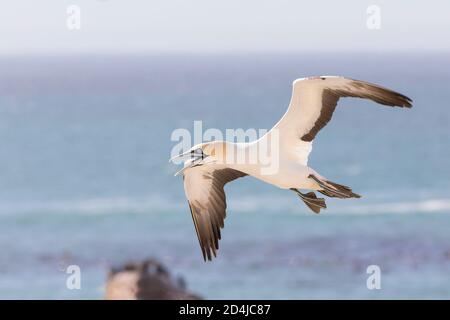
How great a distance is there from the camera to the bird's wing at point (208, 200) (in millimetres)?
15586

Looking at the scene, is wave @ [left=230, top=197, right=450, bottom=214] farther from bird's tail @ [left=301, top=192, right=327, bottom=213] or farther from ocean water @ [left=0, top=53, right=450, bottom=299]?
bird's tail @ [left=301, top=192, right=327, bottom=213]

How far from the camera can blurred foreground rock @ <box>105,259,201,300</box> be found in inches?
842

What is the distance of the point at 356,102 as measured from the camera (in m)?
93.1

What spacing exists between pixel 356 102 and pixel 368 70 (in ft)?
81.2

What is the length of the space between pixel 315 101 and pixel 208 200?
77.5 inches

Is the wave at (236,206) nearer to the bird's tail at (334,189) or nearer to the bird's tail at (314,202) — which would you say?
the bird's tail at (314,202)

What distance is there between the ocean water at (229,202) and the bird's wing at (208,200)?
20400mm

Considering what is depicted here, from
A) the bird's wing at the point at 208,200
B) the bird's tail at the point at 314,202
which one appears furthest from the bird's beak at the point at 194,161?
the bird's tail at the point at 314,202

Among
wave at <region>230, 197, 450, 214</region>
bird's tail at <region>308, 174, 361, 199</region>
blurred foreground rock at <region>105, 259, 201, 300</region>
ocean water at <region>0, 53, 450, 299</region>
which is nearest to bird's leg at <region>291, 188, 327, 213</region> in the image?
bird's tail at <region>308, 174, 361, 199</region>

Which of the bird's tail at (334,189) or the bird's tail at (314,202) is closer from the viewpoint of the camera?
the bird's tail at (334,189)
